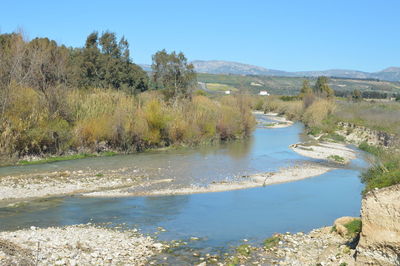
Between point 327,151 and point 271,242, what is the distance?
32.7 metres

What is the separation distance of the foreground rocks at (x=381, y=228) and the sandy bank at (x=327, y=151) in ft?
95.0

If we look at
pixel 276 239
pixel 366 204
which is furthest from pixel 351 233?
pixel 366 204

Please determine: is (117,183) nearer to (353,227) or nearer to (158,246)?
(158,246)

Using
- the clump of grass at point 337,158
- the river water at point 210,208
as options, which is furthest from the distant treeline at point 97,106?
the clump of grass at point 337,158

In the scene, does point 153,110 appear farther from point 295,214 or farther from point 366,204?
point 366,204

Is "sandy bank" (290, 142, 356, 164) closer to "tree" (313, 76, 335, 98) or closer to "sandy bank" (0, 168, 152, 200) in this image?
"sandy bank" (0, 168, 152, 200)

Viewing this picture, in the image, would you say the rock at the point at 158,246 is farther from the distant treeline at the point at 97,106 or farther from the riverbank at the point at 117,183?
the distant treeline at the point at 97,106

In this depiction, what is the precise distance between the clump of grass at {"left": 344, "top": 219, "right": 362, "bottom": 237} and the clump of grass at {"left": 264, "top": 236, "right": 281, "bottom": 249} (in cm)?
263

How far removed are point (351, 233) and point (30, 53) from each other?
41.7m

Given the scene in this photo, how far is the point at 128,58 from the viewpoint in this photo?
65250 millimetres

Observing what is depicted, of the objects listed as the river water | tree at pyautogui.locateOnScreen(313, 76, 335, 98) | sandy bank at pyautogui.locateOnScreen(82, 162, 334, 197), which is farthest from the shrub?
the river water

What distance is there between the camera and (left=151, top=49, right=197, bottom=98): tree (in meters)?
67.6

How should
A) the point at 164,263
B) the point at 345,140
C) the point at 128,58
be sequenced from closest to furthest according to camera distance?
the point at 164,263 < the point at 345,140 < the point at 128,58

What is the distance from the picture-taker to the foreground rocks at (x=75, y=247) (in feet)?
47.1
